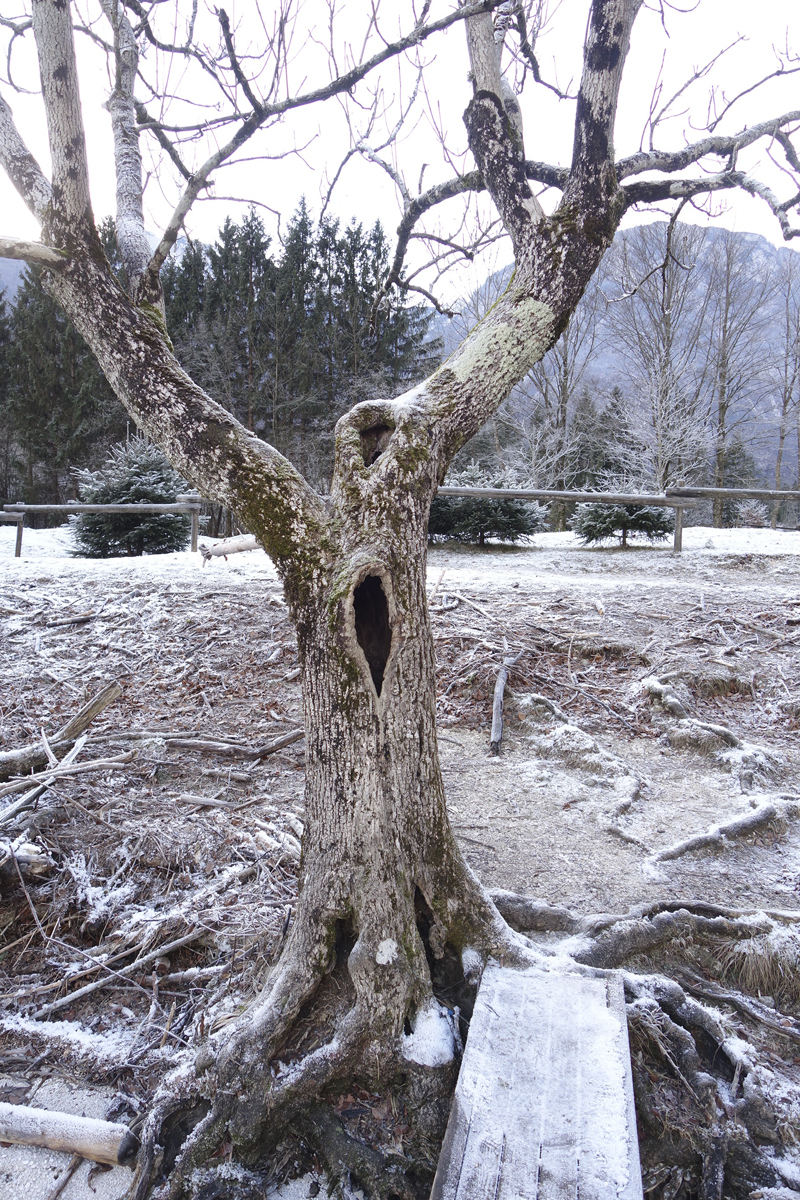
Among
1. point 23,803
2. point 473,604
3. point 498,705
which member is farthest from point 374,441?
point 473,604

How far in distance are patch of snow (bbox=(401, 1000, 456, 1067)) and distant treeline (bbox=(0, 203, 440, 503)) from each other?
58.7 feet

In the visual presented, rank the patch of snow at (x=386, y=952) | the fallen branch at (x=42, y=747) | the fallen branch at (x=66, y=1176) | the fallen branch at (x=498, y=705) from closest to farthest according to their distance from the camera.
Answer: the fallen branch at (x=66, y=1176)
the patch of snow at (x=386, y=952)
the fallen branch at (x=42, y=747)
the fallen branch at (x=498, y=705)

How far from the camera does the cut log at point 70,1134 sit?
6.13 feet

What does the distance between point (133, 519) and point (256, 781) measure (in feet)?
28.6

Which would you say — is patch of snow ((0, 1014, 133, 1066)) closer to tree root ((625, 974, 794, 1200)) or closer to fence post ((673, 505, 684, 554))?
tree root ((625, 974, 794, 1200))

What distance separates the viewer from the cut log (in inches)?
73.5

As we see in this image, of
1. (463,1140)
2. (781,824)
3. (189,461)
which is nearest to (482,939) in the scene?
(463,1140)

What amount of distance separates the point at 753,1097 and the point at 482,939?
0.82 m

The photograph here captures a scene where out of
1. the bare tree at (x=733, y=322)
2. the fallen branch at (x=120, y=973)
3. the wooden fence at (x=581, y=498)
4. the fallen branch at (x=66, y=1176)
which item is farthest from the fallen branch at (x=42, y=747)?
the bare tree at (x=733, y=322)

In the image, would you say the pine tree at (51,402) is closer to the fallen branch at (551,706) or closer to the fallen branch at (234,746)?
the fallen branch at (234,746)

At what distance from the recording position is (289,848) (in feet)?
9.80

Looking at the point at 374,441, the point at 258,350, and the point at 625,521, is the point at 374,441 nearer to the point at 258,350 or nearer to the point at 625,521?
the point at 625,521

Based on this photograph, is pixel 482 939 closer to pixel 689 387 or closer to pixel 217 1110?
pixel 217 1110

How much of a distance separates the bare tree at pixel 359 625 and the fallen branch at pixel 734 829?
2.11 feet
